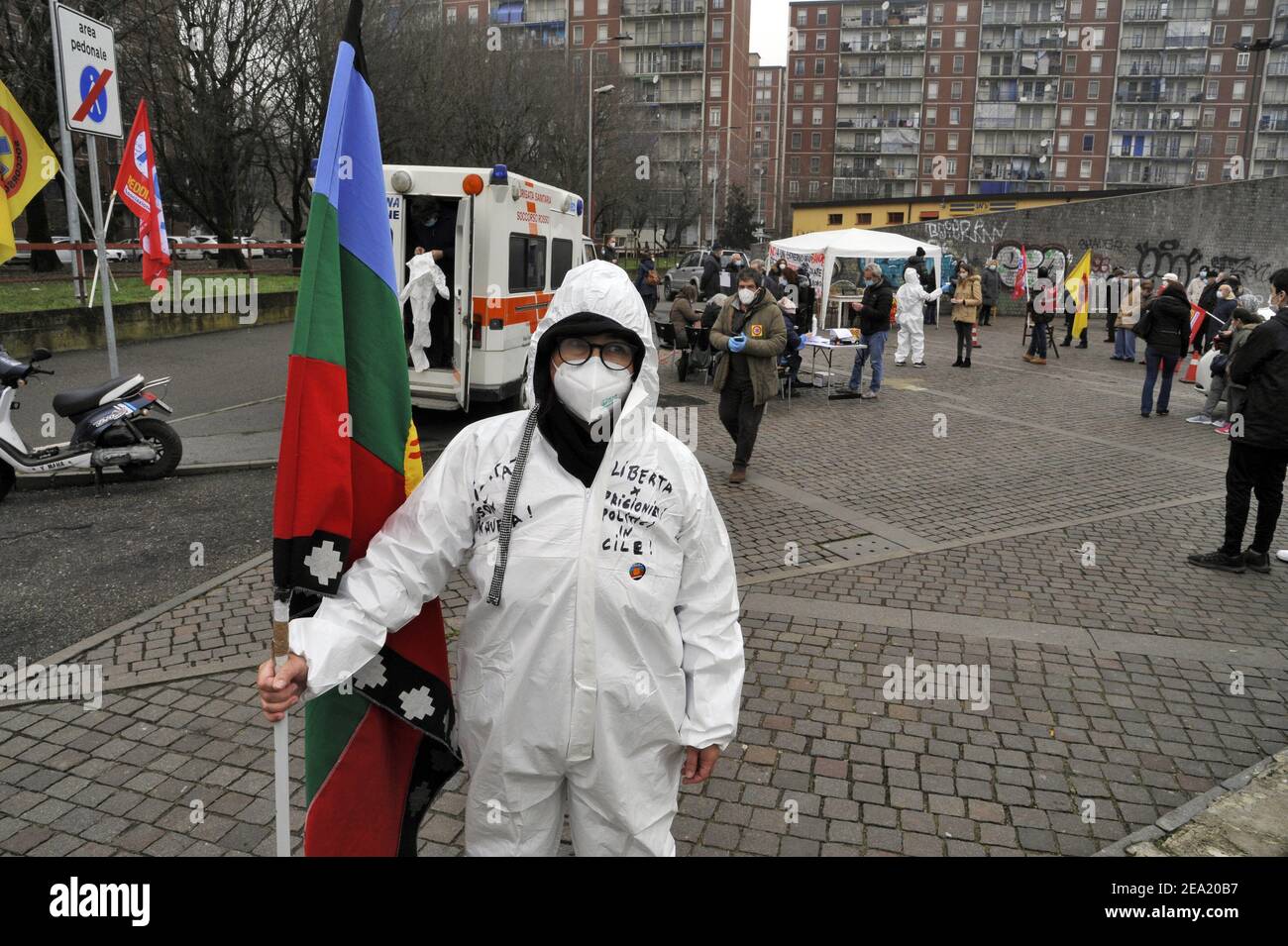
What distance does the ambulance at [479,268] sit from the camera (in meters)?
10.5

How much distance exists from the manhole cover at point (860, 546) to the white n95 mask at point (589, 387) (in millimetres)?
4793

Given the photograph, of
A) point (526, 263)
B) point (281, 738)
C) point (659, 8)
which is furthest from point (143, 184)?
point (659, 8)

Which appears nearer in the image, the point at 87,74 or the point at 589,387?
the point at 589,387

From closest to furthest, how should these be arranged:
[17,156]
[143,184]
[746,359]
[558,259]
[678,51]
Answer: [17,156] < [746,359] < [558,259] < [143,184] < [678,51]

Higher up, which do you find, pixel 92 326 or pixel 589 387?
pixel 589 387

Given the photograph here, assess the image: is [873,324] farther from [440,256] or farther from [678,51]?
[678,51]

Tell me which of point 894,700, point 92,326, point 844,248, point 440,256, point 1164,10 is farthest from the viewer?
point 1164,10

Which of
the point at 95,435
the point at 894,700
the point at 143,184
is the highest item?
the point at 143,184

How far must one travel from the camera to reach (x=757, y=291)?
→ 8875 millimetres

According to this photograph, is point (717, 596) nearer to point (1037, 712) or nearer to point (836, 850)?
point (836, 850)
